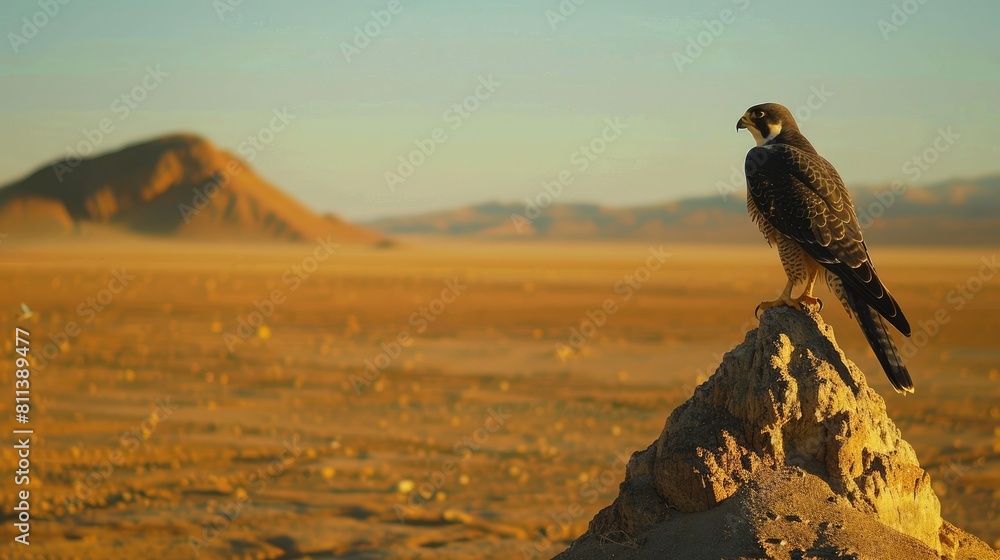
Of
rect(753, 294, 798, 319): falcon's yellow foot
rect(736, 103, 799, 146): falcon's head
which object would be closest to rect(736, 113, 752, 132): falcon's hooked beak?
rect(736, 103, 799, 146): falcon's head

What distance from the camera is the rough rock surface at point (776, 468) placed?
5328mm

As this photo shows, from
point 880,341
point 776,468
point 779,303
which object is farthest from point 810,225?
point 776,468

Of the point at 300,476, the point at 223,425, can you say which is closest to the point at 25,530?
the point at 300,476

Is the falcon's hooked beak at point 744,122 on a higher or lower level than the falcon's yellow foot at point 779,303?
higher

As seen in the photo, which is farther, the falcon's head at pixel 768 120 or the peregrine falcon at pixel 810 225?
the falcon's head at pixel 768 120

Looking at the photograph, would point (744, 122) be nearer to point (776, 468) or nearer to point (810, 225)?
point (810, 225)

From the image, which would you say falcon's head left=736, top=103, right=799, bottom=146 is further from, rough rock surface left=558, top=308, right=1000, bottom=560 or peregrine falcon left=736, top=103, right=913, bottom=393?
rough rock surface left=558, top=308, right=1000, bottom=560

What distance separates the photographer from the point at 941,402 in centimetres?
1905

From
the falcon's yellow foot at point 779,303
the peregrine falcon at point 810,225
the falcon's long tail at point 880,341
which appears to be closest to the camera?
the falcon's long tail at point 880,341

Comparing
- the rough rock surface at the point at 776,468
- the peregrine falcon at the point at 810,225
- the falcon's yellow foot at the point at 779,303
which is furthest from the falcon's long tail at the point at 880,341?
the falcon's yellow foot at the point at 779,303

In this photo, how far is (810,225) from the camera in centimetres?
645

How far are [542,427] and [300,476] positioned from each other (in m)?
4.98

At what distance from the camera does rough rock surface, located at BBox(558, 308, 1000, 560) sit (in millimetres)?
5328

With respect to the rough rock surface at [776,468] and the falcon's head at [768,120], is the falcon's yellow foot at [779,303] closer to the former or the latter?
the rough rock surface at [776,468]
